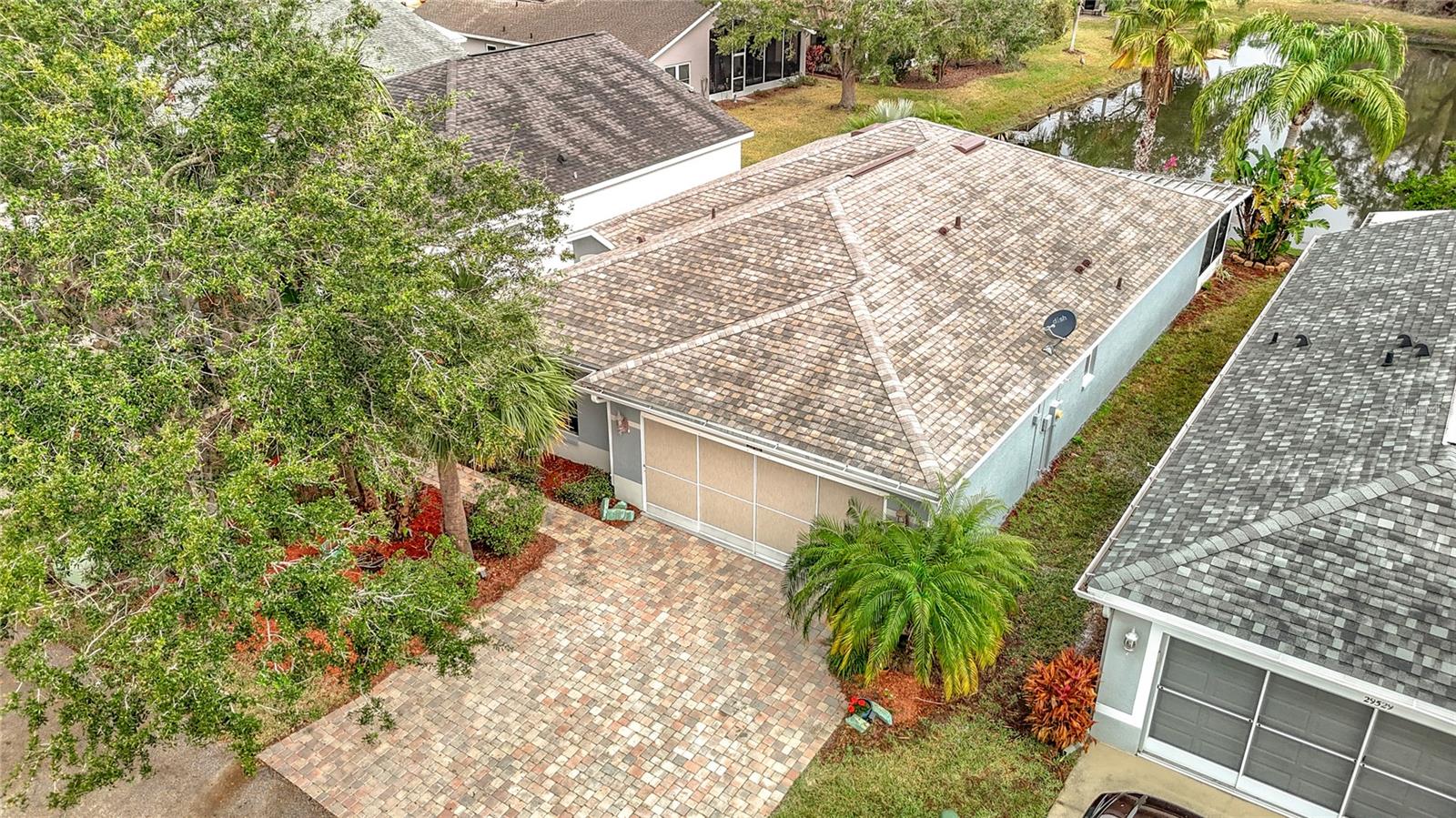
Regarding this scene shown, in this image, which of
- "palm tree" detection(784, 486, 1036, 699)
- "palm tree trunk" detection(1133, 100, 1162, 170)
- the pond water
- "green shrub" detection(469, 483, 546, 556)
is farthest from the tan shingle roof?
the pond water

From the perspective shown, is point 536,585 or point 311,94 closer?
point 311,94

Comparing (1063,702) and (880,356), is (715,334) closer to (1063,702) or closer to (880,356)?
(880,356)

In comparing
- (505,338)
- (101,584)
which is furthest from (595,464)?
(101,584)

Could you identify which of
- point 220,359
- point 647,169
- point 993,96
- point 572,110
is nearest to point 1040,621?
point 220,359

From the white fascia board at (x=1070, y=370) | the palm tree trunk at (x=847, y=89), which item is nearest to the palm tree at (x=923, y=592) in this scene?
the white fascia board at (x=1070, y=370)

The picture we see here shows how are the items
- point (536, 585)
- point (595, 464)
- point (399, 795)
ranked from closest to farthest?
1. point (399, 795)
2. point (536, 585)
3. point (595, 464)

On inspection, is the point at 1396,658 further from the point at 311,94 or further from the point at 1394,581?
the point at 311,94
